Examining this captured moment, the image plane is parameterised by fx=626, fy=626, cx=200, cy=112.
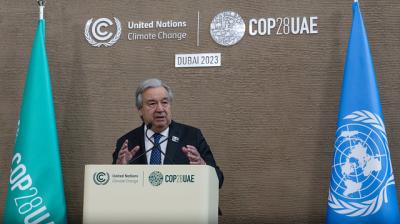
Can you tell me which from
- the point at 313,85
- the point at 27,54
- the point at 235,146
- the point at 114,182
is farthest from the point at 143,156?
the point at 27,54

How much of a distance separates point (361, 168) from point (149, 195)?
6.66 feet

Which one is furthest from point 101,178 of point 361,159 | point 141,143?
point 361,159

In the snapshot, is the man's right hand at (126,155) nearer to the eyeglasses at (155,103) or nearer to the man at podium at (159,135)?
the man at podium at (159,135)

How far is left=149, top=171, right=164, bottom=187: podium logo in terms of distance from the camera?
268cm

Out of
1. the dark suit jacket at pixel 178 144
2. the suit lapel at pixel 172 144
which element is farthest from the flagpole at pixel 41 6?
the suit lapel at pixel 172 144

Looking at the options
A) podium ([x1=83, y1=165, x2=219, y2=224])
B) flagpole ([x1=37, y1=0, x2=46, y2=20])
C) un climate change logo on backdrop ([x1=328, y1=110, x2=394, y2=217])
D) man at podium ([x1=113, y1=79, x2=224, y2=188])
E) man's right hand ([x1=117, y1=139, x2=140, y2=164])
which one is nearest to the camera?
podium ([x1=83, y1=165, x2=219, y2=224])

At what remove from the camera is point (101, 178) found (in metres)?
2.73

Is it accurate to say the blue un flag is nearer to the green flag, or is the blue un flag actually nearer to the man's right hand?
the man's right hand

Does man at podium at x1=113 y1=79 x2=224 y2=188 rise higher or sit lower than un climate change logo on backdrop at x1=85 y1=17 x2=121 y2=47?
lower

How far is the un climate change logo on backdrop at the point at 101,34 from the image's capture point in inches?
205

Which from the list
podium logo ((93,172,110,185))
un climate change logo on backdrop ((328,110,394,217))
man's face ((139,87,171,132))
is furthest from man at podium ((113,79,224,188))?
un climate change logo on backdrop ((328,110,394,217))

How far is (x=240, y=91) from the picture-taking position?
195 inches

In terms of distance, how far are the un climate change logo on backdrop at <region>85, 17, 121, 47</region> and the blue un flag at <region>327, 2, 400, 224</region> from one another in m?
1.95

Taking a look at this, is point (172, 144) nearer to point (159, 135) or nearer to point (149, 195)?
point (159, 135)
